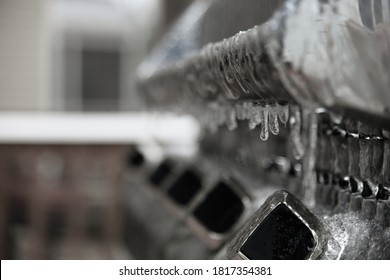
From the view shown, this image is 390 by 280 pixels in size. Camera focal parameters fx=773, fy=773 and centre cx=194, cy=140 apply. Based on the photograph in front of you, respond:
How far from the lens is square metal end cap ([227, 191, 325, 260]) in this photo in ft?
2.63

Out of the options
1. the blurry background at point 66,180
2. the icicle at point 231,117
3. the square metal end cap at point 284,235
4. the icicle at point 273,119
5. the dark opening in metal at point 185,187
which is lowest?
the blurry background at point 66,180

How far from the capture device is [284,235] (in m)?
0.81

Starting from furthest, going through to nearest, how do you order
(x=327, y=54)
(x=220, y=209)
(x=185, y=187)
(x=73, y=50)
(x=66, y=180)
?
(x=73, y=50)
(x=66, y=180)
(x=185, y=187)
(x=220, y=209)
(x=327, y=54)

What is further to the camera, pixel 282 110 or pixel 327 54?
pixel 282 110

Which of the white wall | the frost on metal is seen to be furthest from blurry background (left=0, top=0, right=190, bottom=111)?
the frost on metal

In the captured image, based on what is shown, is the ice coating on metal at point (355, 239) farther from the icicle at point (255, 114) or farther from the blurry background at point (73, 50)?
the blurry background at point (73, 50)

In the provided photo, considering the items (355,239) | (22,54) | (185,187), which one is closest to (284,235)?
(355,239)

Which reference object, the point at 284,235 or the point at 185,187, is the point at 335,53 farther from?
the point at 185,187

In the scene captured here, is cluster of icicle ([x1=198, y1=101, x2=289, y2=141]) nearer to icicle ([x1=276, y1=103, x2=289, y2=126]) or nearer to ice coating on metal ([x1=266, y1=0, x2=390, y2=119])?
icicle ([x1=276, y1=103, x2=289, y2=126])

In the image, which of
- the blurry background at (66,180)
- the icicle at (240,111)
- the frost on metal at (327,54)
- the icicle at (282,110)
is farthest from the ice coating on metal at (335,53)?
the blurry background at (66,180)

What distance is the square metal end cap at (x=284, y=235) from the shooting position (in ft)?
2.63

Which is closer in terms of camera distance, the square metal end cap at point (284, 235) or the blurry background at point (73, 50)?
the square metal end cap at point (284, 235)

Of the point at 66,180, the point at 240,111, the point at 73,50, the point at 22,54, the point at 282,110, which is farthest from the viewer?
the point at 73,50
